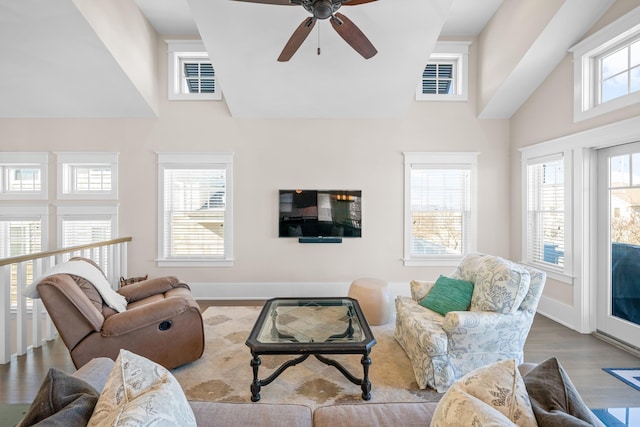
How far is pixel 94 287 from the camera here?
8.46ft

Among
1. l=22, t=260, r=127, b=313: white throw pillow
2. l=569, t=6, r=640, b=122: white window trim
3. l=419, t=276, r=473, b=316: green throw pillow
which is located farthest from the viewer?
l=569, t=6, r=640, b=122: white window trim

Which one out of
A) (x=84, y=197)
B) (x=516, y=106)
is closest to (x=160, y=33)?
(x=84, y=197)

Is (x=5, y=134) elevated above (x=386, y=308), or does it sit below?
above

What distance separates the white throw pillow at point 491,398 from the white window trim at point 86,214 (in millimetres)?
4929

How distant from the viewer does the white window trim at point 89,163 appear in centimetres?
440

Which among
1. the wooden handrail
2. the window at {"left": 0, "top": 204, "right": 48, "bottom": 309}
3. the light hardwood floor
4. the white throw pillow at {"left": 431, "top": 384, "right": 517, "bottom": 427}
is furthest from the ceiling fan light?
the window at {"left": 0, "top": 204, "right": 48, "bottom": 309}

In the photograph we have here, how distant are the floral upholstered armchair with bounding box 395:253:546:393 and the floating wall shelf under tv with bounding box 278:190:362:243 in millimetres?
2068

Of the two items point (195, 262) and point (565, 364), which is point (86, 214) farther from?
point (565, 364)

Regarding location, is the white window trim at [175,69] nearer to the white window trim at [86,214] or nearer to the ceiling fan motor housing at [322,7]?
the white window trim at [86,214]

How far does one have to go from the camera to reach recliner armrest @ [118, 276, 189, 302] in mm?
3137

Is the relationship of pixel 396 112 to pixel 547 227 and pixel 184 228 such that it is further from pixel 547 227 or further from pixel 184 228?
pixel 184 228

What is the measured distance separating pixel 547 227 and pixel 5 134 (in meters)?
7.76

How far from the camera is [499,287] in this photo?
2424 millimetres

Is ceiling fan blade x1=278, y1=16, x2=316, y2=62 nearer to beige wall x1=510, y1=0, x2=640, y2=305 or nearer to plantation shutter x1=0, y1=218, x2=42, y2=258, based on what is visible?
beige wall x1=510, y1=0, x2=640, y2=305
